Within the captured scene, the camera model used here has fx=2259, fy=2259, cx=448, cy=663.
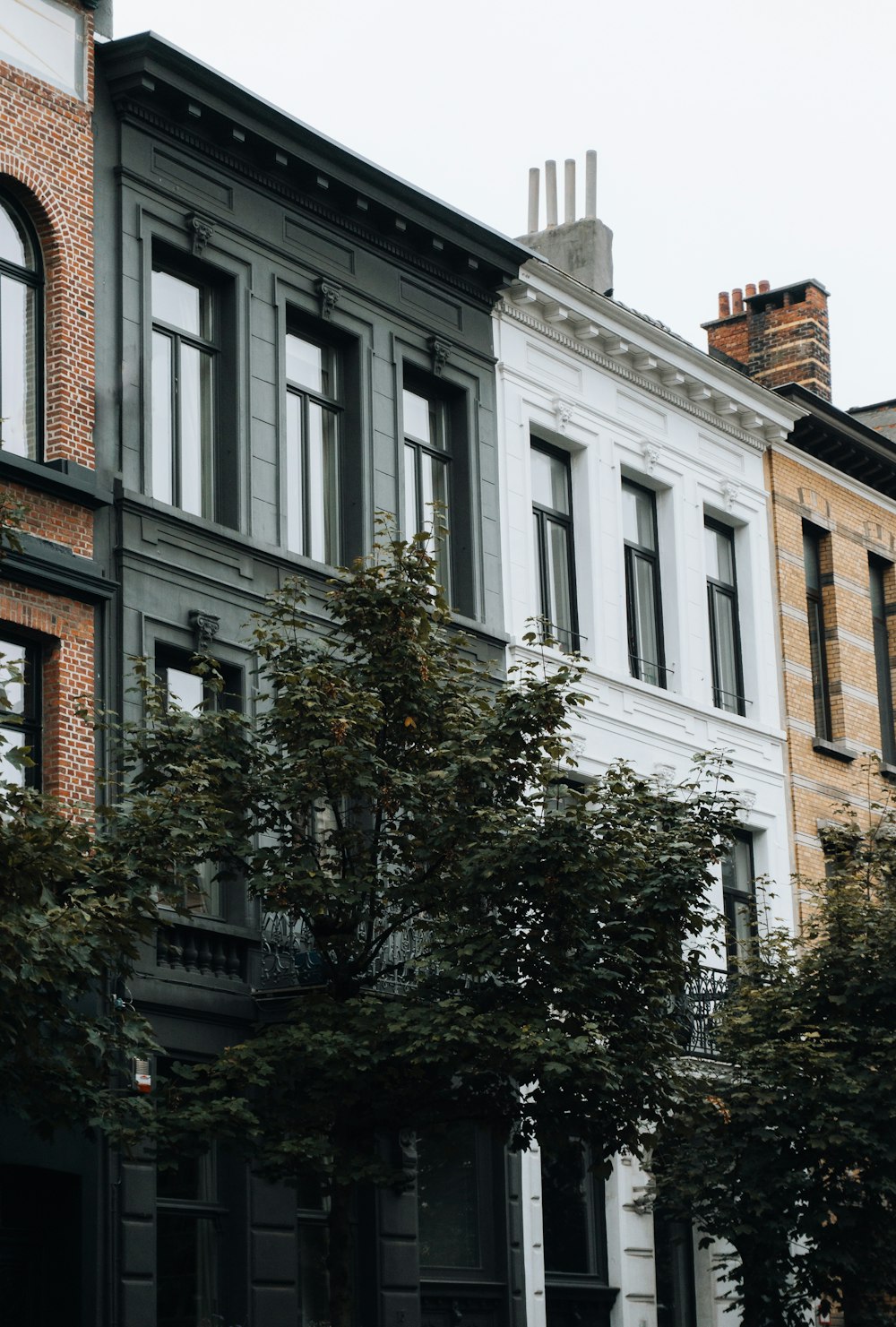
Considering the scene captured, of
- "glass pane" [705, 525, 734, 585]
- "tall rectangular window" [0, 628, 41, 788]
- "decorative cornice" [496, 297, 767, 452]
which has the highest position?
"decorative cornice" [496, 297, 767, 452]

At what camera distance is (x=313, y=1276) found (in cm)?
2194

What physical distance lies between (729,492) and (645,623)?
2825 millimetres

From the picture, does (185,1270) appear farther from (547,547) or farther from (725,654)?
(725,654)

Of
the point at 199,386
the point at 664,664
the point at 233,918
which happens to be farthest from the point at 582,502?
the point at 233,918

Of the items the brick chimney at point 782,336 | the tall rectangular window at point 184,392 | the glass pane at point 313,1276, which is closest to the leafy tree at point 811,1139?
the glass pane at point 313,1276

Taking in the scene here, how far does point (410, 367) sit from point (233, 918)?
7.71 metres

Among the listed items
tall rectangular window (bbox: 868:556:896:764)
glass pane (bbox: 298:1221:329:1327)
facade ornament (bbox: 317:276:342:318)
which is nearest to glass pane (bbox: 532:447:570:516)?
facade ornament (bbox: 317:276:342:318)

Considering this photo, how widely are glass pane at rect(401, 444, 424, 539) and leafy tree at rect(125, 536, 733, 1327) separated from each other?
22.9 ft

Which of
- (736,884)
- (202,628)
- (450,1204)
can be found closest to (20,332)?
(202,628)

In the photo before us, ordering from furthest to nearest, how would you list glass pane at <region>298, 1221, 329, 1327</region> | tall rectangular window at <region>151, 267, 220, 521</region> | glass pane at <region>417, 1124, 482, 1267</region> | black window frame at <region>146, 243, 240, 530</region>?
glass pane at <region>417, 1124, 482, 1267</region>, black window frame at <region>146, 243, 240, 530</region>, tall rectangular window at <region>151, 267, 220, 521</region>, glass pane at <region>298, 1221, 329, 1327</region>

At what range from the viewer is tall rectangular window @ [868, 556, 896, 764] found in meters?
35.3

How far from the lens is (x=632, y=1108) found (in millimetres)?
17656

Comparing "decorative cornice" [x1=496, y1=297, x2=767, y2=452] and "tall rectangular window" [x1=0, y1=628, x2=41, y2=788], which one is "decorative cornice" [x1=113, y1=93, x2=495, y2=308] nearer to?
"decorative cornice" [x1=496, y1=297, x2=767, y2=452]

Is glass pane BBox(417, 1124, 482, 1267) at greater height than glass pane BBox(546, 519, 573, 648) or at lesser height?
lesser
